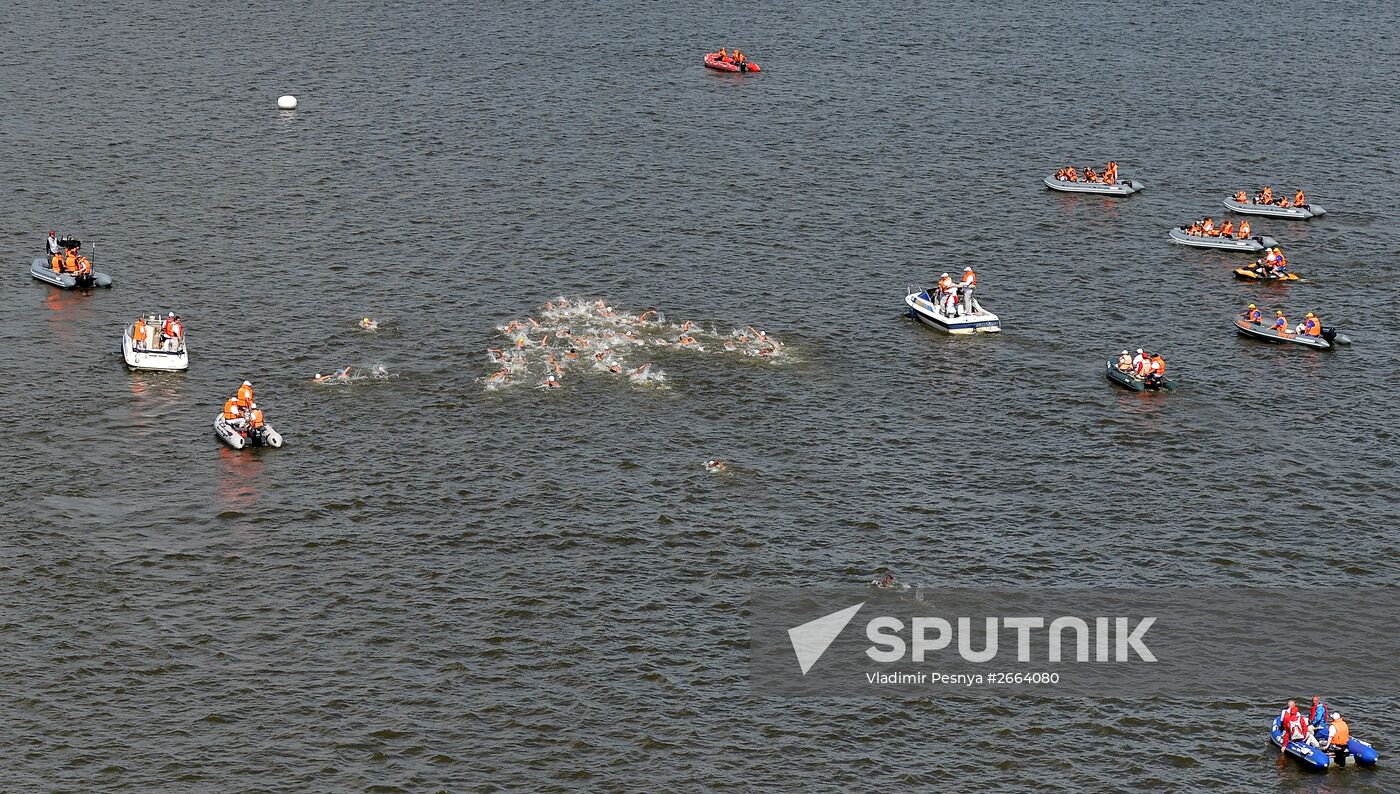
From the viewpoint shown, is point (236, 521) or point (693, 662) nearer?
point (693, 662)

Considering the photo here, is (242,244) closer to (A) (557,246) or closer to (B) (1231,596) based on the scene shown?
(A) (557,246)

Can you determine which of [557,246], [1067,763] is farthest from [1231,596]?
[557,246]

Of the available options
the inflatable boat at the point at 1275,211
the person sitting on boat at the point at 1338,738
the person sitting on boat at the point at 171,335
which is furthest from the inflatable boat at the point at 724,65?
the person sitting on boat at the point at 1338,738

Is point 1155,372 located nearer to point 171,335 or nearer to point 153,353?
point 171,335

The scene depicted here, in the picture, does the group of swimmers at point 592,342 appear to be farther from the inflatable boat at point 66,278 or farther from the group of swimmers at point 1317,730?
the group of swimmers at point 1317,730

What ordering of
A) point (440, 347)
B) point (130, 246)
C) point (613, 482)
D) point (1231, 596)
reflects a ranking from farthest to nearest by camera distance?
point (130, 246)
point (440, 347)
point (613, 482)
point (1231, 596)

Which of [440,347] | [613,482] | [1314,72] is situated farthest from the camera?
[1314,72]

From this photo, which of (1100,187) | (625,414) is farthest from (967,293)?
(1100,187)
